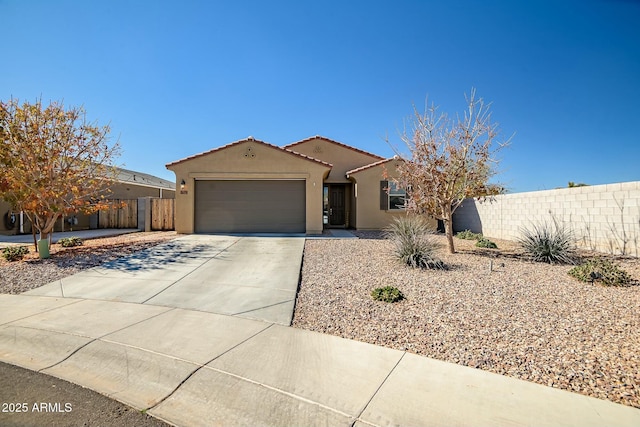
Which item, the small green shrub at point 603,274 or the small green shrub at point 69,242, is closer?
the small green shrub at point 603,274

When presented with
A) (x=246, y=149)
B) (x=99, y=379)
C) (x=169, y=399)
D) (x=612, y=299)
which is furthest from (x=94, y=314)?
(x=246, y=149)

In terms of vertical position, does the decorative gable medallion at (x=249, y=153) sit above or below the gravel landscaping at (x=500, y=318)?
above

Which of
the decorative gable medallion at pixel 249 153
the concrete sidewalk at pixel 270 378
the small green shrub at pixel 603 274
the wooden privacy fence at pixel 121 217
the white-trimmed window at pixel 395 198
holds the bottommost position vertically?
the concrete sidewalk at pixel 270 378

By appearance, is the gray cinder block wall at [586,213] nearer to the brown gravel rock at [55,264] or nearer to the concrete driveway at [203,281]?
the concrete driveway at [203,281]

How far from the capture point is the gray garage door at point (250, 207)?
47.7 ft

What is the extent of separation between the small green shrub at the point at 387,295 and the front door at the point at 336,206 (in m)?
13.5

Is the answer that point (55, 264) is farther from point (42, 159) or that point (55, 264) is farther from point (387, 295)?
point (387, 295)

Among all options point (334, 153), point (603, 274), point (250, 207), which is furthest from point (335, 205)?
point (603, 274)

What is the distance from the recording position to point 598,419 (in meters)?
2.64

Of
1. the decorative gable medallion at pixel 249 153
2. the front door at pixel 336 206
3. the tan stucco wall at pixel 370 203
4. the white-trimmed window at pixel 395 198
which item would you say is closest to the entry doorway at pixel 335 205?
the front door at pixel 336 206

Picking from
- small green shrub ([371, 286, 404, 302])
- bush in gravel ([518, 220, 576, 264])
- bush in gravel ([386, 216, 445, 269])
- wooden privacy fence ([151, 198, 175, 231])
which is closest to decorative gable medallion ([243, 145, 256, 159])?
wooden privacy fence ([151, 198, 175, 231])

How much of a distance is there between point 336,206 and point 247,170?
6641mm

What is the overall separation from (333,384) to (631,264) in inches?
348

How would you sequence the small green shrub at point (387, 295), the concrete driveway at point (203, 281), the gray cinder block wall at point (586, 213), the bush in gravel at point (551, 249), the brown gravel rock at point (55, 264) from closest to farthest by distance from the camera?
the small green shrub at point (387, 295) → the concrete driveway at point (203, 281) → the brown gravel rock at point (55, 264) → the bush in gravel at point (551, 249) → the gray cinder block wall at point (586, 213)
